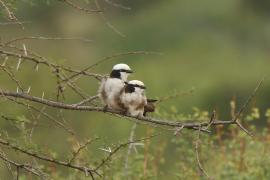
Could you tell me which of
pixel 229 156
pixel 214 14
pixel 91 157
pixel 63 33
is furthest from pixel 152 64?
pixel 91 157

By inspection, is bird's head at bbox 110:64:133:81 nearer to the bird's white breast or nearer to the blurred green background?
the bird's white breast

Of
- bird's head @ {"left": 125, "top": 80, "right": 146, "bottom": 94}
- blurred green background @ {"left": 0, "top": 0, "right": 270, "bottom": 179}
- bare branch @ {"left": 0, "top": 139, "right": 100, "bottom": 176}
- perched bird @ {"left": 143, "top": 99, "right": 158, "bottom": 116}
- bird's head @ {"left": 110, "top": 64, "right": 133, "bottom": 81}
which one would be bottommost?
bare branch @ {"left": 0, "top": 139, "right": 100, "bottom": 176}

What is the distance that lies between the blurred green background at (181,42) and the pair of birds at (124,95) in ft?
47.9

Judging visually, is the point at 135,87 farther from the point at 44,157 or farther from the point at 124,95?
the point at 44,157

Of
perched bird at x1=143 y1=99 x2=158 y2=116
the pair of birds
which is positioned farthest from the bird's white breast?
perched bird at x1=143 y1=99 x2=158 y2=116

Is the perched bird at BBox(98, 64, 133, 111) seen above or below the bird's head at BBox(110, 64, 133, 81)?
below

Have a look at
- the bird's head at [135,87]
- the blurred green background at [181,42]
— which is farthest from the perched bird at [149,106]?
the blurred green background at [181,42]

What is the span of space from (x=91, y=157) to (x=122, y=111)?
1.32 feet

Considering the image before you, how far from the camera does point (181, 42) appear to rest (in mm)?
29453

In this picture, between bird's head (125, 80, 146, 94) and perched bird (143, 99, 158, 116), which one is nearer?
bird's head (125, 80, 146, 94)

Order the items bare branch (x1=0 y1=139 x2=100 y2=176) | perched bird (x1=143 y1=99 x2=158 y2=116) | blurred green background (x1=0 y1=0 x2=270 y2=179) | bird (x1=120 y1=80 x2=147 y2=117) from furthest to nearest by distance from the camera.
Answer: blurred green background (x1=0 y1=0 x2=270 y2=179)
perched bird (x1=143 y1=99 x2=158 y2=116)
bird (x1=120 y1=80 x2=147 y2=117)
bare branch (x1=0 y1=139 x2=100 y2=176)

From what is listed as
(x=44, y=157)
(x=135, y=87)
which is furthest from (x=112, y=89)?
(x=44, y=157)

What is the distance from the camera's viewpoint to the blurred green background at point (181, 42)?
2297 cm

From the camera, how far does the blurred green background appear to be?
23.0 meters
